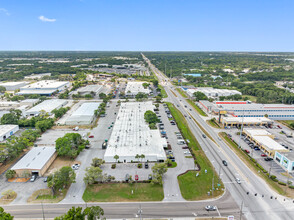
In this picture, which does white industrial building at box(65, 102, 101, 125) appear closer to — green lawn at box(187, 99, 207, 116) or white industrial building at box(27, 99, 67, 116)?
white industrial building at box(27, 99, 67, 116)

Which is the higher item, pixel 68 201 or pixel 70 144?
pixel 70 144

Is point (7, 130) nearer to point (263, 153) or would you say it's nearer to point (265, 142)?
point (263, 153)

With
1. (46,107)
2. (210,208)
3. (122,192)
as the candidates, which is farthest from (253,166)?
(46,107)

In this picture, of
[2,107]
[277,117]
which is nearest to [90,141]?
[2,107]

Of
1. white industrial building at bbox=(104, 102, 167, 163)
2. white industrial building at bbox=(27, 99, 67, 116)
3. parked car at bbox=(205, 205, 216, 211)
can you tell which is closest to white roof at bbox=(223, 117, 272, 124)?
white industrial building at bbox=(104, 102, 167, 163)

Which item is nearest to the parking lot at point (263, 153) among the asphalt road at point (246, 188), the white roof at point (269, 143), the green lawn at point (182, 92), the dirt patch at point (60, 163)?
the white roof at point (269, 143)

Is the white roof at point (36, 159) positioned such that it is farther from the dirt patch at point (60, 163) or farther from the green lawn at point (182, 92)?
the green lawn at point (182, 92)

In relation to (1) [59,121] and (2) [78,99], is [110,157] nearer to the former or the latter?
(1) [59,121]
